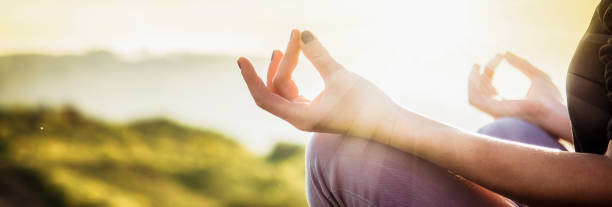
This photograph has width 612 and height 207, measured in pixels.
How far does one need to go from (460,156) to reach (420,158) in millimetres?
65

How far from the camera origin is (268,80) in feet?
2.35

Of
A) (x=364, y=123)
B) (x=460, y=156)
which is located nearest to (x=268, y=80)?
(x=364, y=123)

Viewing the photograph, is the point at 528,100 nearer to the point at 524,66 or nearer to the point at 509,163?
the point at 524,66

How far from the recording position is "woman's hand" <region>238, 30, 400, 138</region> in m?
0.60

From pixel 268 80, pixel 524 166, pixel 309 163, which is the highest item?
pixel 268 80

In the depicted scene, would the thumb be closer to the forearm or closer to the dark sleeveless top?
the forearm

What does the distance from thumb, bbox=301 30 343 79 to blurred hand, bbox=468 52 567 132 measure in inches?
25.8

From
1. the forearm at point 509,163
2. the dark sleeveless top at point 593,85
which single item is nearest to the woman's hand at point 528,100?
the dark sleeveless top at point 593,85

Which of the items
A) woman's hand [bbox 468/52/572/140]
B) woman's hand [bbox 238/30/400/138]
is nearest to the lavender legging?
woman's hand [bbox 238/30/400/138]

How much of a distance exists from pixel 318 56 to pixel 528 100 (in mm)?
735

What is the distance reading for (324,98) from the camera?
2.02 ft

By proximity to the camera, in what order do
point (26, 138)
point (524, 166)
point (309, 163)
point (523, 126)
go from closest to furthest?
point (524, 166) → point (309, 163) → point (523, 126) → point (26, 138)

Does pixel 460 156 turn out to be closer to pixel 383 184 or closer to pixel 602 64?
pixel 383 184

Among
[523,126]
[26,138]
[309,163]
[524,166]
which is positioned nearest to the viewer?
[524,166]
